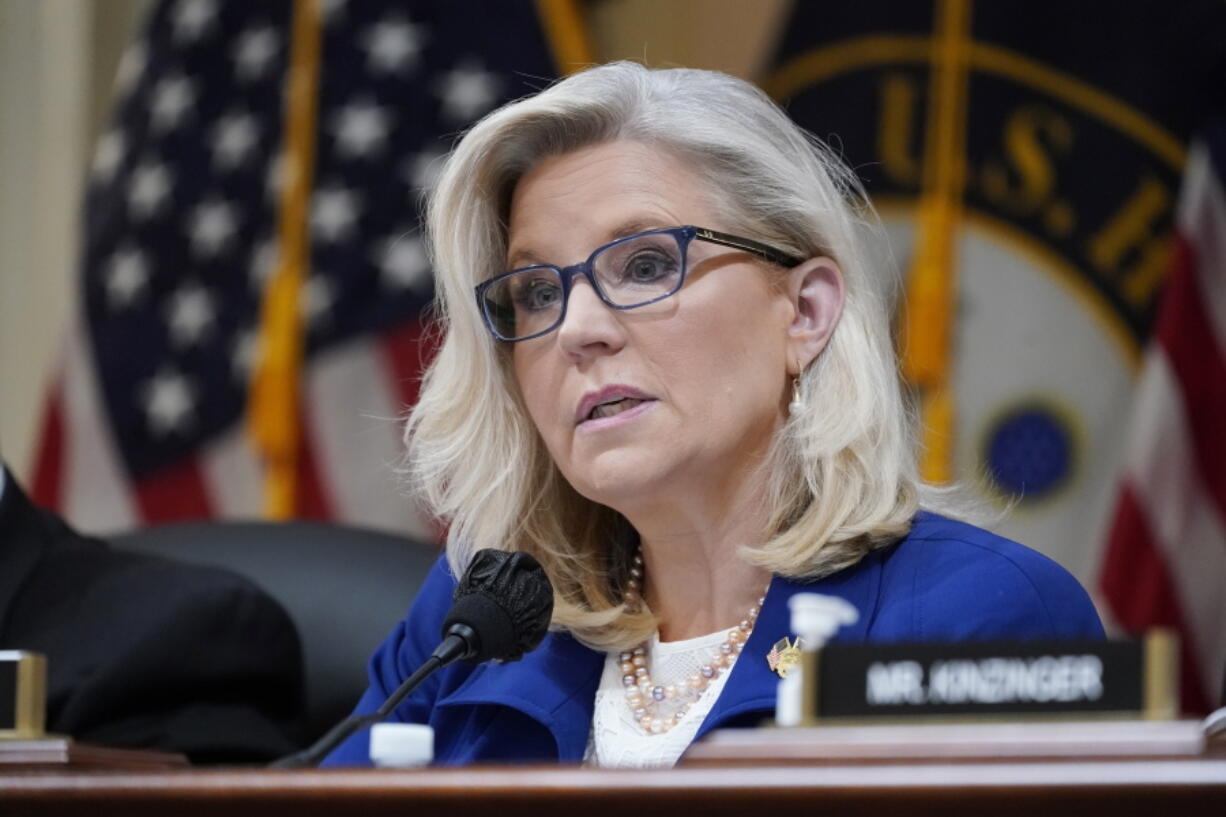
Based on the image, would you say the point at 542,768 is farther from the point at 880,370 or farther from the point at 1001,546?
the point at 880,370

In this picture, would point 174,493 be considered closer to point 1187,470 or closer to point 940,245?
point 940,245

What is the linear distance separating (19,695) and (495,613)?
0.48 meters

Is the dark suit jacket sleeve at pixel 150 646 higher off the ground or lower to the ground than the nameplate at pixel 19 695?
lower

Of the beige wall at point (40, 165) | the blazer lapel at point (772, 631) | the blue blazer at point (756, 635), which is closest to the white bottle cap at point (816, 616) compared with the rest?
the blue blazer at point (756, 635)

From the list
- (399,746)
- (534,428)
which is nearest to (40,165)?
(534,428)

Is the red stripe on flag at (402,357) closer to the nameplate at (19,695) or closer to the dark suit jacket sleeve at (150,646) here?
the dark suit jacket sleeve at (150,646)

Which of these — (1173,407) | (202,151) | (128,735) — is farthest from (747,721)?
(202,151)

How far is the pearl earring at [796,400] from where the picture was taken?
1.95 m

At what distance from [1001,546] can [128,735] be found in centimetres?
107

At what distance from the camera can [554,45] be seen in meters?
3.69

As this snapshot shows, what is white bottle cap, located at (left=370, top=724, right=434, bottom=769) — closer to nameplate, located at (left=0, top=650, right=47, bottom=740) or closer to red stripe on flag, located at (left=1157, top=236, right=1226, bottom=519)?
nameplate, located at (left=0, top=650, right=47, bottom=740)

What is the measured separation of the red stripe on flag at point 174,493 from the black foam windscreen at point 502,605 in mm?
2260

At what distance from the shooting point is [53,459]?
12.8 ft

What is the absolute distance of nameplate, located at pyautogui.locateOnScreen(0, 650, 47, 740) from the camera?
1.34 metres
